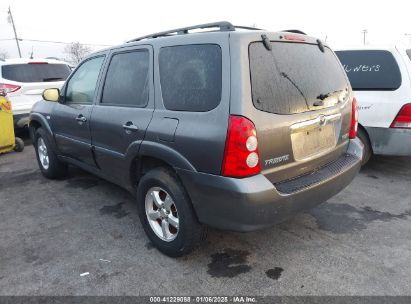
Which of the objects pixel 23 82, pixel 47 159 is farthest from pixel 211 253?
pixel 23 82

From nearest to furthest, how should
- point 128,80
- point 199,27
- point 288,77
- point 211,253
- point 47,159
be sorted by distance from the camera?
point 288,77 < point 199,27 < point 211,253 < point 128,80 < point 47,159

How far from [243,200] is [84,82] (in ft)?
8.79

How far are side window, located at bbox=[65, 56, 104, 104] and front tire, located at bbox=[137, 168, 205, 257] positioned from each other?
1.43m

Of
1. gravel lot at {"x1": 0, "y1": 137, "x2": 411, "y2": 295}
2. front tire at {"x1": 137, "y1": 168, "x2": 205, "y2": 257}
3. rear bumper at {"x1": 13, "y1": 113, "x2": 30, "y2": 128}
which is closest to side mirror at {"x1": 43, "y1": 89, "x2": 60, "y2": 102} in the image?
gravel lot at {"x1": 0, "y1": 137, "x2": 411, "y2": 295}

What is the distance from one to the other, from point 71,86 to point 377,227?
384 centimetres

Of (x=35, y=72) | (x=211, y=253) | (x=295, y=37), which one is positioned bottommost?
(x=211, y=253)

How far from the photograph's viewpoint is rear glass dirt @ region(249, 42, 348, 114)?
243cm

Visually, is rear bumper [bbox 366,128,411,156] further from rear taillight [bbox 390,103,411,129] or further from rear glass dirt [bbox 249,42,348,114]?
rear glass dirt [bbox 249,42,348,114]

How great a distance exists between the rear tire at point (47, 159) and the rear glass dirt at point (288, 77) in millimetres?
3485

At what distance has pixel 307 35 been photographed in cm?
304

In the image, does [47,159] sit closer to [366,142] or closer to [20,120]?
[20,120]

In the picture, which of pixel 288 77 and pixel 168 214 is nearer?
pixel 288 77

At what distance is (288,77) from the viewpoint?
8.53ft

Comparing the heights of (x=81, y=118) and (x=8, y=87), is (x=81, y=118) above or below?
below
